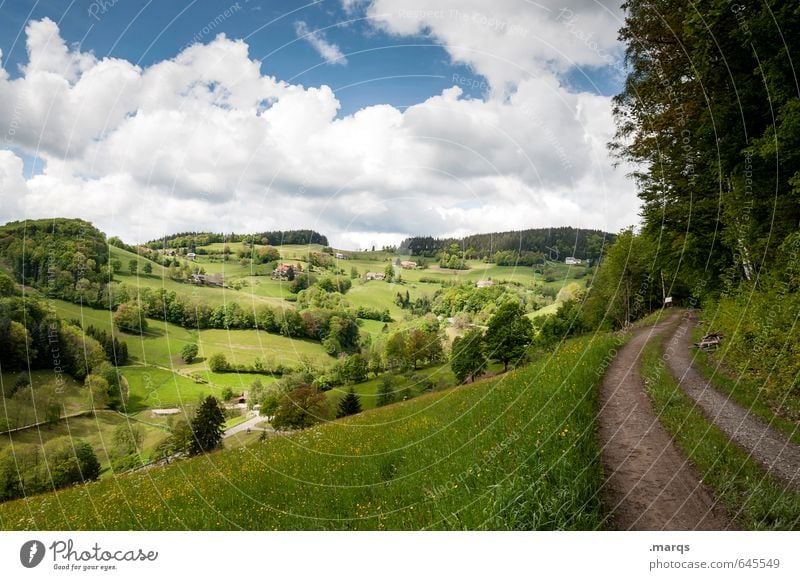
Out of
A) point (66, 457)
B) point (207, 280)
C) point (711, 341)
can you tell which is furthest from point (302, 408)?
point (711, 341)

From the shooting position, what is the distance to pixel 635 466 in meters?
6.24

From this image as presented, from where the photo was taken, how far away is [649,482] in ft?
19.1

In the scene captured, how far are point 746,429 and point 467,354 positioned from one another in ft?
22.1

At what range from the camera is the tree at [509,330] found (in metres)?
8.64

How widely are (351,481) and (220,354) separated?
11.9 feet

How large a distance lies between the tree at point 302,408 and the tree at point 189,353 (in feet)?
6.41

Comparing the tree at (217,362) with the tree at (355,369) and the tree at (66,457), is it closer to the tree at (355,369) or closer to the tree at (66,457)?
the tree at (355,369)

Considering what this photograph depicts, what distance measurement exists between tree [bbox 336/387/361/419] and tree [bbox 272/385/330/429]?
0.34 m

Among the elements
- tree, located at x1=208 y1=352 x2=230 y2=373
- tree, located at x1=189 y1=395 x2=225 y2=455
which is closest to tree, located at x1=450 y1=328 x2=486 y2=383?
tree, located at x1=208 y1=352 x2=230 y2=373

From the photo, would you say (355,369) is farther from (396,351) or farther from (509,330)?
(509,330)

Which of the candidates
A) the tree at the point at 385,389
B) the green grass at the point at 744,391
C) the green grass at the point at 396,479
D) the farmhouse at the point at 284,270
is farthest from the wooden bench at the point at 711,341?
the farmhouse at the point at 284,270
